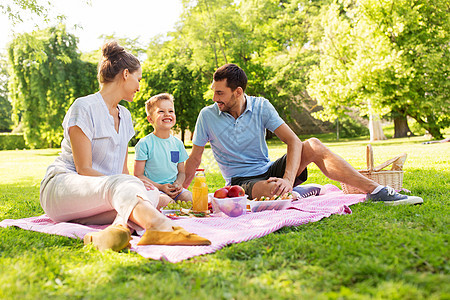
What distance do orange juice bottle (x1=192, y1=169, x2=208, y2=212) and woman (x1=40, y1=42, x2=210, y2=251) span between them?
55cm

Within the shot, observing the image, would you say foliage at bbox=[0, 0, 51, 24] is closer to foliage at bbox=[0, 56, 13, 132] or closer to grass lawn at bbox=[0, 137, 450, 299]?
grass lawn at bbox=[0, 137, 450, 299]

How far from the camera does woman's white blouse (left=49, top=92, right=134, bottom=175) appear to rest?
2.84 metres

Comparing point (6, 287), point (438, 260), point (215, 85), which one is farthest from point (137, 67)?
point (438, 260)

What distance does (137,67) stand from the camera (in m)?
3.12

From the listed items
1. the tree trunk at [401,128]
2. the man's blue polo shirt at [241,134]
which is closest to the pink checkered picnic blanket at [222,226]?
the man's blue polo shirt at [241,134]

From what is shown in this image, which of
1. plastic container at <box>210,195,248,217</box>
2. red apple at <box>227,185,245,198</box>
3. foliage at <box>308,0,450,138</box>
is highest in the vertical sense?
foliage at <box>308,0,450,138</box>

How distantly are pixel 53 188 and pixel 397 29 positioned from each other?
15.7m

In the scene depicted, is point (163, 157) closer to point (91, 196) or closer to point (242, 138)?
point (242, 138)

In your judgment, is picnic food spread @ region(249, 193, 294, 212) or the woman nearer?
the woman

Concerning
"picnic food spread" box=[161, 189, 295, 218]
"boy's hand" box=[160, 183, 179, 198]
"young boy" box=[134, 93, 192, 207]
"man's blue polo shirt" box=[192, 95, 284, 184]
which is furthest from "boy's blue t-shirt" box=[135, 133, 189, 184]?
"picnic food spread" box=[161, 189, 295, 218]

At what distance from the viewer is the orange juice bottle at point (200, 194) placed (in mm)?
3371

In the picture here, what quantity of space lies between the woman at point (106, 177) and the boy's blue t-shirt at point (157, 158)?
0.60 m

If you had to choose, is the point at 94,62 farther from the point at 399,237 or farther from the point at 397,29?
the point at 399,237

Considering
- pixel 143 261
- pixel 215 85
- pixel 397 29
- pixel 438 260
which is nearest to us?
pixel 438 260
